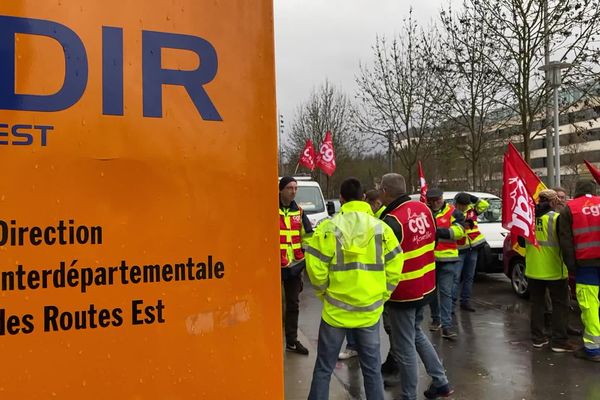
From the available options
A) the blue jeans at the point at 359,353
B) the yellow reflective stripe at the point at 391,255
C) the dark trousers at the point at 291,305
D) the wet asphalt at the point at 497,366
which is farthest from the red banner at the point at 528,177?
the blue jeans at the point at 359,353

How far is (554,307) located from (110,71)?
19.1 ft

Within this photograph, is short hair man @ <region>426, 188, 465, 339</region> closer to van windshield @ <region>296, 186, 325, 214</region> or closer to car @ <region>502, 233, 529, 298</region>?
car @ <region>502, 233, 529, 298</region>

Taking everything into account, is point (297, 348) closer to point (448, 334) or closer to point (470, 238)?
point (448, 334)

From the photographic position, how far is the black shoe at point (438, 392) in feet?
14.8

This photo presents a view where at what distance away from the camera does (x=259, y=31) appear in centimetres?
183

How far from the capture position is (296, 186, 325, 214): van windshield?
1261 cm

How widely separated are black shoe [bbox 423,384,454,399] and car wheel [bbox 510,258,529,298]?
4.74m

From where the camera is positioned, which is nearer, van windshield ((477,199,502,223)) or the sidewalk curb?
the sidewalk curb

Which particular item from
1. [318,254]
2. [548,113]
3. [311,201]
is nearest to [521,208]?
[318,254]

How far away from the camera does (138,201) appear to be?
165 cm

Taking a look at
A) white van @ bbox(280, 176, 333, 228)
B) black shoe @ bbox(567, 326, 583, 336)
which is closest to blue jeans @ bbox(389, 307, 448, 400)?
black shoe @ bbox(567, 326, 583, 336)

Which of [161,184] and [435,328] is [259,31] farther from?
[435,328]

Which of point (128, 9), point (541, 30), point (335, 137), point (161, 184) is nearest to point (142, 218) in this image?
point (161, 184)

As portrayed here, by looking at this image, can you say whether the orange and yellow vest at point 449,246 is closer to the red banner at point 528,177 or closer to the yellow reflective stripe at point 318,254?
the red banner at point 528,177
